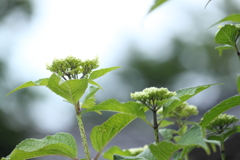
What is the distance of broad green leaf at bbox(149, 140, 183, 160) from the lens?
1.69 ft

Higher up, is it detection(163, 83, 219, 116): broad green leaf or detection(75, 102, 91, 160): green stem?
detection(163, 83, 219, 116): broad green leaf

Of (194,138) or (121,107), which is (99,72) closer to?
(121,107)

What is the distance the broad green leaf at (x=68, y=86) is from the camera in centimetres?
61

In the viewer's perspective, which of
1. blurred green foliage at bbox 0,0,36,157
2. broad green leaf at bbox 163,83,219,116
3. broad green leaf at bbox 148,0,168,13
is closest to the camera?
broad green leaf at bbox 148,0,168,13

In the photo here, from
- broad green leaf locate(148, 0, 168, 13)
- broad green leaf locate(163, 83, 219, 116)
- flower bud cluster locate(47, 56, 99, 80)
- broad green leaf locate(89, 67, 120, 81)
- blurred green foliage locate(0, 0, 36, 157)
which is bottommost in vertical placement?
blurred green foliage locate(0, 0, 36, 157)

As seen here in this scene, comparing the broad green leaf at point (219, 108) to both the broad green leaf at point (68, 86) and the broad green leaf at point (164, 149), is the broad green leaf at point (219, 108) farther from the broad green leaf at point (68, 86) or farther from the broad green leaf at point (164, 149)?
the broad green leaf at point (68, 86)

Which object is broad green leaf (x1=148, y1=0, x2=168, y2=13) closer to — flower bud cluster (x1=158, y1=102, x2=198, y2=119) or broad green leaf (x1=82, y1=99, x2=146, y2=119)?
broad green leaf (x1=82, y1=99, x2=146, y2=119)

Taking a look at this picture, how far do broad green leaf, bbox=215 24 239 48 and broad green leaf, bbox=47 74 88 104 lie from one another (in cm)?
29

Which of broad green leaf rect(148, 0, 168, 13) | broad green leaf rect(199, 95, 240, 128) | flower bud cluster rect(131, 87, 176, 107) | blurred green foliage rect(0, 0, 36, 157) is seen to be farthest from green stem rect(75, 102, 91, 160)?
blurred green foliage rect(0, 0, 36, 157)

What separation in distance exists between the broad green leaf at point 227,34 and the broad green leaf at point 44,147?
0.36m

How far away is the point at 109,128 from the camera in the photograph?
0.68 metres

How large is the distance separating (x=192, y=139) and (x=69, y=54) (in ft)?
1.12

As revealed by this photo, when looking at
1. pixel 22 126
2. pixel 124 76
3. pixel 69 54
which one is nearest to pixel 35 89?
pixel 22 126

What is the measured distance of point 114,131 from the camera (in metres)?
0.69
